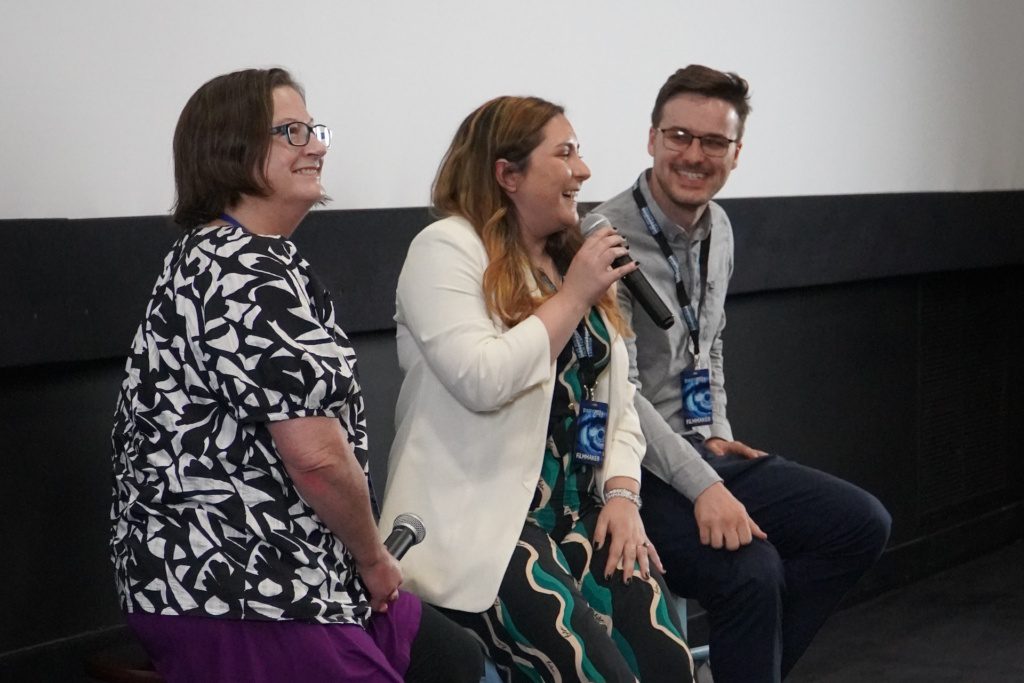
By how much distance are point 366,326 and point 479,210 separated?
57 cm

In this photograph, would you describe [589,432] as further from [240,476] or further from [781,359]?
[781,359]

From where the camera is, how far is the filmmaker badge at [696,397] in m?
2.56

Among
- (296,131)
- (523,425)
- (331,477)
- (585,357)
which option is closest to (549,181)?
(585,357)

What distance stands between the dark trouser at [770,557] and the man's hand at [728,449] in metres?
0.02

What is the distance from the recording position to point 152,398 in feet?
5.23

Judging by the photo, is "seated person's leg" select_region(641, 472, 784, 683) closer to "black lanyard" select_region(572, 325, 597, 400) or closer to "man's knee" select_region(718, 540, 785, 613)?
"man's knee" select_region(718, 540, 785, 613)

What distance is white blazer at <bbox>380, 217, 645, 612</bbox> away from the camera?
6.35ft

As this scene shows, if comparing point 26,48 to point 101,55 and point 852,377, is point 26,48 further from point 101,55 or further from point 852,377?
point 852,377

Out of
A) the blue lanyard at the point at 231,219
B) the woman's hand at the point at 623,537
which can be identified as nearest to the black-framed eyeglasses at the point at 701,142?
the woman's hand at the point at 623,537

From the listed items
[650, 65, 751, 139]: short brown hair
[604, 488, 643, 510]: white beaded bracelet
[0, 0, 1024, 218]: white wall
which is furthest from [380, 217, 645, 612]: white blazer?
[650, 65, 751, 139]: short brown hair

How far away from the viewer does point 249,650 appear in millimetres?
1575

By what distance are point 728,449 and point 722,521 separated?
343mm

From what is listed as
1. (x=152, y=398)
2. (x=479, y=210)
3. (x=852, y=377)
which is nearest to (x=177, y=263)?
(x=152, y=398)

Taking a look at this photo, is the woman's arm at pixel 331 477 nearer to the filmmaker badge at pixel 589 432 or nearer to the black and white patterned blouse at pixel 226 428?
the black and white patterned blouse at pixel 226 428
